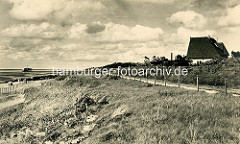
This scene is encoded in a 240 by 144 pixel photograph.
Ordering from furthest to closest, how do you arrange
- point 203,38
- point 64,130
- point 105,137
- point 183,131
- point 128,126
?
1. point 203,38
2. point 64,130
3. point 128,126
4. point 105,137
5. point 183,131

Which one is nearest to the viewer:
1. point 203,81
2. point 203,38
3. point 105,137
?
point 105,137

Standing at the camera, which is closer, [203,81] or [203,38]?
[203,81]

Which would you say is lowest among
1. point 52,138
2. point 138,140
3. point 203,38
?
point 52,138

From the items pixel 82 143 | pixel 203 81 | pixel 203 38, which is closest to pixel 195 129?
pixel 82 143

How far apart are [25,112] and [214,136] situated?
1769 centimetres

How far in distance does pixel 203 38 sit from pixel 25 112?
37601 mm

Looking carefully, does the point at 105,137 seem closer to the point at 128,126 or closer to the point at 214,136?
the point at 128,126

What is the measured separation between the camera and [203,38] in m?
43.4

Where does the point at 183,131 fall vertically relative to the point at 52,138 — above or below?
above

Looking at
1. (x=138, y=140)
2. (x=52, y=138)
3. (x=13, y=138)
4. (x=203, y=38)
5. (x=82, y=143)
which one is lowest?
(x=13, y=138)

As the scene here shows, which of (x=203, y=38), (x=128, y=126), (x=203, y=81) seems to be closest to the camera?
(x=128, y=126)

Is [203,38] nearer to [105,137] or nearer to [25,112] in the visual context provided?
[25,112]

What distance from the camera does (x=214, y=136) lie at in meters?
6.41

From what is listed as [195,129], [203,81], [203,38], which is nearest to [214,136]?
[195,129]
